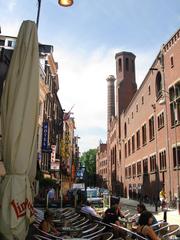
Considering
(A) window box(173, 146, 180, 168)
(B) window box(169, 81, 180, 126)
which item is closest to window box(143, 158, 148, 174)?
(A) window box(173, 146, 180, 168)

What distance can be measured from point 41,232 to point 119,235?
1.77m

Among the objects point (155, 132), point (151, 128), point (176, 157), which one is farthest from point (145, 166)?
point (176, 157)

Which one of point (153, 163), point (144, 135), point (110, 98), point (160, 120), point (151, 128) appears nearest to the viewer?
point (160, 120)

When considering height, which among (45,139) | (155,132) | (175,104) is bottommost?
(45,139)

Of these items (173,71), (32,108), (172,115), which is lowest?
(32,108)

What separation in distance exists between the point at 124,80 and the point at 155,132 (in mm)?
38289

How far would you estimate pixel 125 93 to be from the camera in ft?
244

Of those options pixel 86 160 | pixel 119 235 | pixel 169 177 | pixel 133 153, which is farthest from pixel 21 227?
pixel 86 160

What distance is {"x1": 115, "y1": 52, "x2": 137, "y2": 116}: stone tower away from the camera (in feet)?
243

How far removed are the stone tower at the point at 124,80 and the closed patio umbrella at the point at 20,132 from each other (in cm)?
6814

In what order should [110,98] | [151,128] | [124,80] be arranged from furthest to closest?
[110,98]
[124,80]
[151,128]

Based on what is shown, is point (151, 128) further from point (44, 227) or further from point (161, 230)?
point (44, 227)

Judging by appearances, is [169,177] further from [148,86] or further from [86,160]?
[86,160]

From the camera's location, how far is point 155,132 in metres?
38.3
